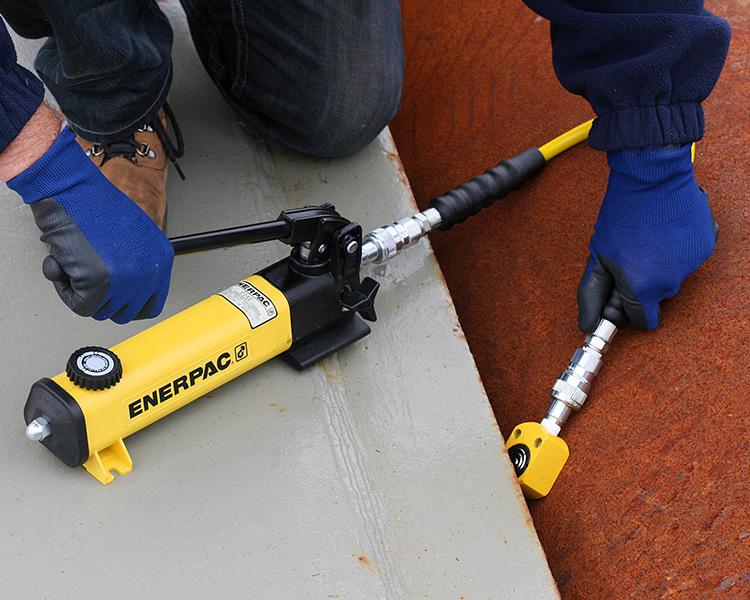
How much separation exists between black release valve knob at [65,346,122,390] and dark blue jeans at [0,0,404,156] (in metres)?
0.51

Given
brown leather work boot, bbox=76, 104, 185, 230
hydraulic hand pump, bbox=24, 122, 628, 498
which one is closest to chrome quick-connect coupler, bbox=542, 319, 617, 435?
hydraulic hand pump, bbox=24, 122, 628, 498

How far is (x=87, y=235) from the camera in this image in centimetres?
112

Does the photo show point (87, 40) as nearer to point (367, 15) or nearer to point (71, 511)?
point (367, 15)

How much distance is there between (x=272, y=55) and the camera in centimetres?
162

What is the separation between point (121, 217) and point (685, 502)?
2.80 ft

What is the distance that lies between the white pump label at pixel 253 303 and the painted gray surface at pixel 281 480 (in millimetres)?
126

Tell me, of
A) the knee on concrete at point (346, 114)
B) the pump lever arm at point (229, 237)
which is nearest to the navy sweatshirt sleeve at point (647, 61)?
the knee on concrete at point (346, 114)

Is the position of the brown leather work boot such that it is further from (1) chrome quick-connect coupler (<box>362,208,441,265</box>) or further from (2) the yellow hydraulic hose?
(2) the yellow hydraulic hose

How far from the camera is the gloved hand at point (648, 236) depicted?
1352mm

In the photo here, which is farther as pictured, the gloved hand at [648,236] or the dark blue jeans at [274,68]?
the dark blue jeans at [274,68]

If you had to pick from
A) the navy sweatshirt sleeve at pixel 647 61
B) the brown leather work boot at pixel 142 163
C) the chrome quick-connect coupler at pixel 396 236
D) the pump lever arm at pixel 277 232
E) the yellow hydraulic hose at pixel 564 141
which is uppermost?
the navy sweatshirt sleeve at pixel 647 61

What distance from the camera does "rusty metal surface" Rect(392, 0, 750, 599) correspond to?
1199 mm

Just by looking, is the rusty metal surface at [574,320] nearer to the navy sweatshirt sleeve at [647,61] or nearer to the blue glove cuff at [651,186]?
the blue glove cuff at [651,186]

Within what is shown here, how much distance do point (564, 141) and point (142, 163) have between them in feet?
2.53
